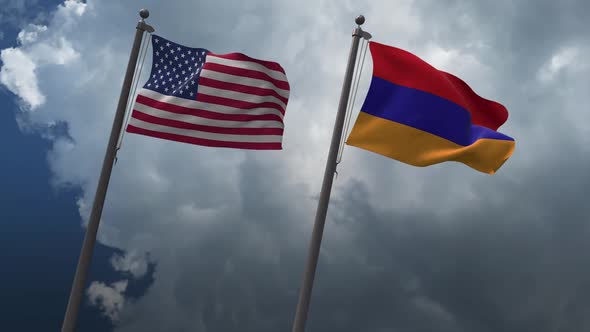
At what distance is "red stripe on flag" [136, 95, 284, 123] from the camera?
21281 mm

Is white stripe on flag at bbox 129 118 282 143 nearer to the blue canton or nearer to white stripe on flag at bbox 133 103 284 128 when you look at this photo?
white stripe on flag at bbox 133 103 284 128

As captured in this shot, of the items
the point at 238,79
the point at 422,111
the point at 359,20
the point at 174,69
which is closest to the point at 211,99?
the point at 238,79

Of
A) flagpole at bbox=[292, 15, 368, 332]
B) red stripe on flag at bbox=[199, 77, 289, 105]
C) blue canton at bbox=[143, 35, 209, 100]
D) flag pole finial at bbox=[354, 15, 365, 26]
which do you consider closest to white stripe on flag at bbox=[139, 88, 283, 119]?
blue canton at bbox=[143, 35, 209, 100]

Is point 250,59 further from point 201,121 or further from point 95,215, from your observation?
point 95,215

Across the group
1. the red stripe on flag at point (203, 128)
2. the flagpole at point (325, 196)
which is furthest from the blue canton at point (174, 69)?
the flagpole at point (325, 196)

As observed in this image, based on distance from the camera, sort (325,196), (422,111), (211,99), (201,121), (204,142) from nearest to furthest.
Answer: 1. (325,196)
2. (422,111)
3. (204,142)
4. (201,121)
5. (211,99)

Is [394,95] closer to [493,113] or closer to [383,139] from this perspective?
[383,139]

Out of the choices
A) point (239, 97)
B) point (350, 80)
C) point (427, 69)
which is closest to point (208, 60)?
point (239, 97)

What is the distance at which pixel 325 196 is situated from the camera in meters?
19.1

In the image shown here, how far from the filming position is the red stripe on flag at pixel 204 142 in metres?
20.9

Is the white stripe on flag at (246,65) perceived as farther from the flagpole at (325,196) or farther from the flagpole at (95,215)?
the flagpole at (325,196)

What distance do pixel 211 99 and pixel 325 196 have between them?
17.6 feet

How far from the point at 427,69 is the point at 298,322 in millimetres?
8931

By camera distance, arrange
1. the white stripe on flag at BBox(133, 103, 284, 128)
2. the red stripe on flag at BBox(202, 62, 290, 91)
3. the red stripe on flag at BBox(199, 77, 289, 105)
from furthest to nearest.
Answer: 1. the red stripe on flag at BBox(202, 62, 290, 91)
2. the red stripe on flag at BBox(199, 77, 289, 105)
3. the white stripe on flag at BBox(133, 103, 284, 128)
